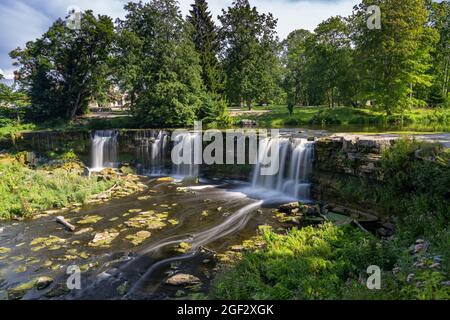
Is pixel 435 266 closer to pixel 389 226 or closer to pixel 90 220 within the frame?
pixel 389 226

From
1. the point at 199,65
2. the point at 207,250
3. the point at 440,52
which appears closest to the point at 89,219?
the point at 207,250

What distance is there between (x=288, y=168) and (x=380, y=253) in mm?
8532

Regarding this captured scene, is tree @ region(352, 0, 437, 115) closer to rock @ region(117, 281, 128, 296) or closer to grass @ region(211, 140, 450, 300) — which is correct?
grass @ region(211, 140, 450, 300)

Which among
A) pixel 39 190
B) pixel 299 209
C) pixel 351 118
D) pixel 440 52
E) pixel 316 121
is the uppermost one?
pixel 440 52

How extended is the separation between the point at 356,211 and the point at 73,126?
25217 mm

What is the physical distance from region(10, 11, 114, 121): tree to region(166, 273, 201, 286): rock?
25107 millimetres

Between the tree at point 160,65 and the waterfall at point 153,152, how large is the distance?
12.2ft

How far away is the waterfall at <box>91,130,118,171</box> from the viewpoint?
21922mm

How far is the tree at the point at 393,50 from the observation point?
23.5 m

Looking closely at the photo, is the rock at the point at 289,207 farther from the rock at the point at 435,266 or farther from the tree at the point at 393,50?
the tree at the point at 393,50

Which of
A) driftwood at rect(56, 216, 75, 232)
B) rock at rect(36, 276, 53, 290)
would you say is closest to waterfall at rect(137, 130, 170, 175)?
driftwood at rect(56, 216, 75, 232)

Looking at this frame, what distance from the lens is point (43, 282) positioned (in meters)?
7.17
